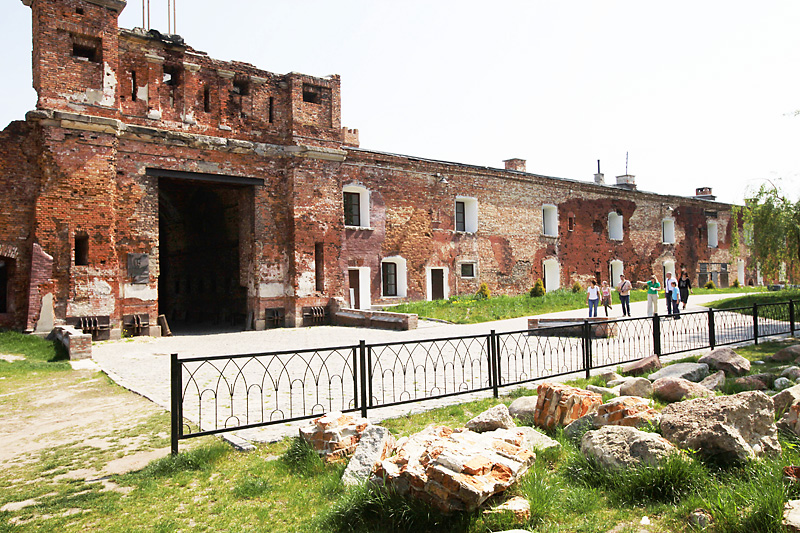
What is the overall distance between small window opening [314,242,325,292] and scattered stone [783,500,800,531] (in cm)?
1866

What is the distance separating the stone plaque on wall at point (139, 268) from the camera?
17500 mm

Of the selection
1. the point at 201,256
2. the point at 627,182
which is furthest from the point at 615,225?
the point at 201,256

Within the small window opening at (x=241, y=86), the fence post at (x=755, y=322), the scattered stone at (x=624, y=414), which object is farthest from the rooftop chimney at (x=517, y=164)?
the scattered stone at (x=624, y=414)

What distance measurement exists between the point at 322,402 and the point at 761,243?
774 inches

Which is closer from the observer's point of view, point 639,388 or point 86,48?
point 639,388

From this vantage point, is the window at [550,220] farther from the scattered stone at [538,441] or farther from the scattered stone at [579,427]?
the scattered stone at [538,441]

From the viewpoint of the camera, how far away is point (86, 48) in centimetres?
1762

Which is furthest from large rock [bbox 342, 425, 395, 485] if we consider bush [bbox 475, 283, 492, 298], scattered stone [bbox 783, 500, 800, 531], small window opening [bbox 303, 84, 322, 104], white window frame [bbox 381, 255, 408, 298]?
bush [bbox 475, 283, 492, 298]

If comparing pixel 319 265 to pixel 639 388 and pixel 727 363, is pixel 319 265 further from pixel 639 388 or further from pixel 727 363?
pixel 639 388

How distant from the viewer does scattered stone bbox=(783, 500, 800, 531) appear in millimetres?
3090

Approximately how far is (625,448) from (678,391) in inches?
120

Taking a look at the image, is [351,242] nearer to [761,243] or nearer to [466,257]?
[466,257]

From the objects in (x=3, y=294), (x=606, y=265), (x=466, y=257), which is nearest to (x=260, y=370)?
(x=3, y=294)

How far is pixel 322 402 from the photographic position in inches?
311
